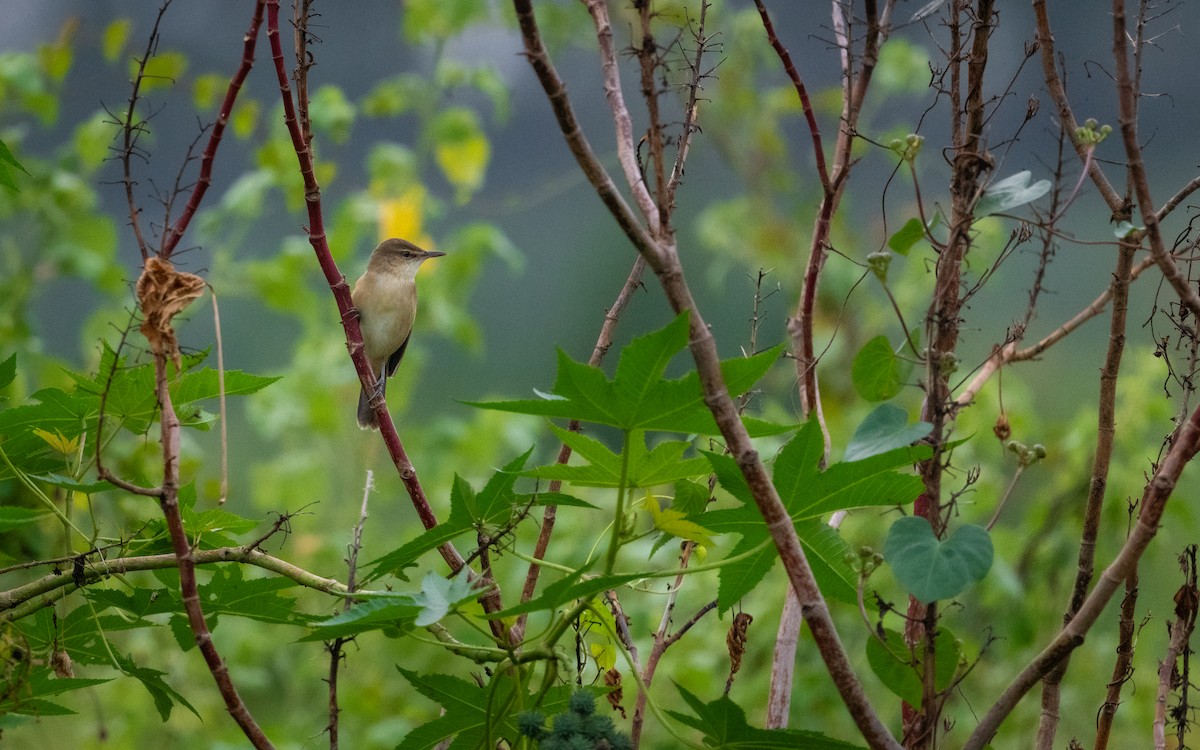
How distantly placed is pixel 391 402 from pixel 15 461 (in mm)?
2199

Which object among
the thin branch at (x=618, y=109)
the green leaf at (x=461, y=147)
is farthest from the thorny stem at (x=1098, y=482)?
the green leaf at (x=461, y=147)

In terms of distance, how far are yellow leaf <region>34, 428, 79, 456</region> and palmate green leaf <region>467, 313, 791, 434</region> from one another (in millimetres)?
413

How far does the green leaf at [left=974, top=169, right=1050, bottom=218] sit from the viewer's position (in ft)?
2.20

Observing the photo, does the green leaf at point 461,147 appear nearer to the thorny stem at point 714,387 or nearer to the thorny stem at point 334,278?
the thorny stem at point 334,278

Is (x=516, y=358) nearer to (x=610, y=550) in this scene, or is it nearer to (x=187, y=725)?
(x=187, y=725)

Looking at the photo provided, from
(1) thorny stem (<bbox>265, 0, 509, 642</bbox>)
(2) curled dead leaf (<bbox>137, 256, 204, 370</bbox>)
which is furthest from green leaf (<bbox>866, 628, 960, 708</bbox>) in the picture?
(2) curled dead leaf (<bbox>137, 256, 204, 370</bbox>)

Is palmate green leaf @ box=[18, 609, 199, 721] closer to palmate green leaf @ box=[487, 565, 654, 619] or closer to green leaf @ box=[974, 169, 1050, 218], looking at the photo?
palmate green leaf @ box=[487, 565, 654, 619]

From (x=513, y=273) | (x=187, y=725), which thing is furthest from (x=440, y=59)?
(x=187, y=725)

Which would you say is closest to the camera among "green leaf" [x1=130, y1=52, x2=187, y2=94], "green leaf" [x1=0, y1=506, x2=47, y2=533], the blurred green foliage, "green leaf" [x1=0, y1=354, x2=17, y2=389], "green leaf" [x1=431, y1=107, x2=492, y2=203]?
"green leaf" [x1=0, y1=506, x2=47, y2=533]

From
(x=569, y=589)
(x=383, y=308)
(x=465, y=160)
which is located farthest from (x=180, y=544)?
(x=465, y=160)

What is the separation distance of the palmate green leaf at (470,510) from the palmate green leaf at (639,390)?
8 centimetres

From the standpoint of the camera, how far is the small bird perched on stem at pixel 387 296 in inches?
113

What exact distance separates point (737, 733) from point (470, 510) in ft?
0.78

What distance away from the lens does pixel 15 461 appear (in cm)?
90
